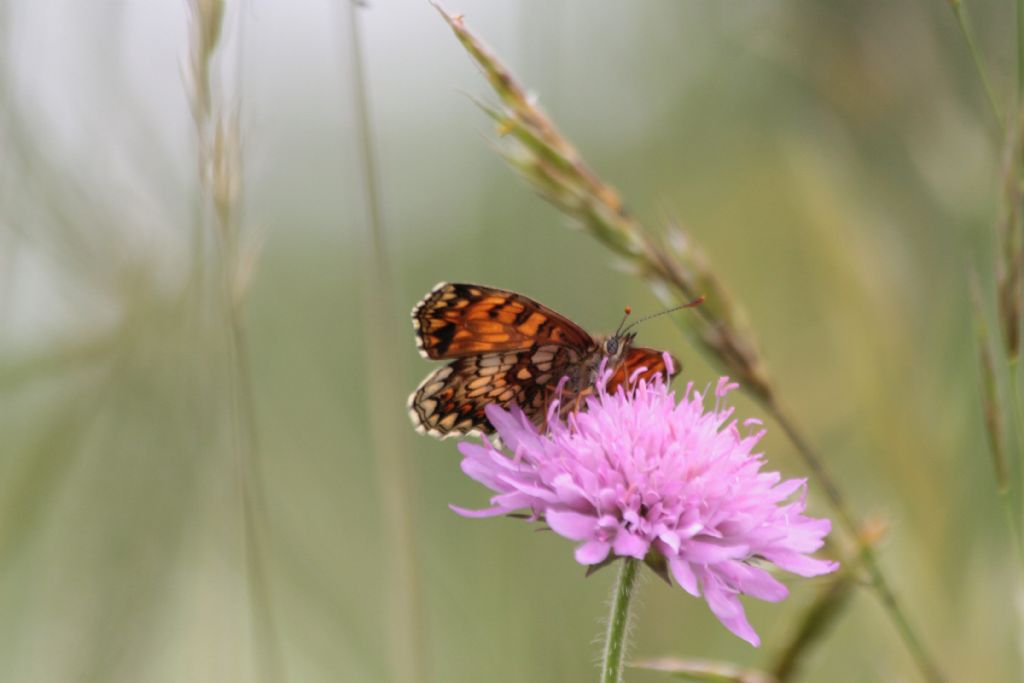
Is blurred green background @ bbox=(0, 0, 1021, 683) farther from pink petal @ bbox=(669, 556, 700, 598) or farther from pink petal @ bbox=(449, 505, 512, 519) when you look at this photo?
pink petal @ bbox=(669, 556, 700, 598)

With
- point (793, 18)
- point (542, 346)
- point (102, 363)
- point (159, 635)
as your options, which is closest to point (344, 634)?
point (159, 635)

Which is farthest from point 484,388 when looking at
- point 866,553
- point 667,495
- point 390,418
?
point 866,553

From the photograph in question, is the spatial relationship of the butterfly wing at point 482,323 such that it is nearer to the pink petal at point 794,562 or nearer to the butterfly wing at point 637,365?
the butterfly wing at point 637,365

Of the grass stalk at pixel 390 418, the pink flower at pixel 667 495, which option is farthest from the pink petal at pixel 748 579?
the grass stalk at pixel 390 418

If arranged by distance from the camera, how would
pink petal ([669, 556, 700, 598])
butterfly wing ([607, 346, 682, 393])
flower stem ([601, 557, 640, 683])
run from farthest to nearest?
1. butterfly wing ([607, 346, 682, 393])
2. pink petal ([669, 556, 700, 598])
3. flower stem ([601, 557, 640, 683])

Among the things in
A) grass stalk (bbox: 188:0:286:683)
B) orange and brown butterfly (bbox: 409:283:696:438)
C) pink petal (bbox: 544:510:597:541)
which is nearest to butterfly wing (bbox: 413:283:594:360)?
orange and brown butterfly (bbox: 409:283:696:438)

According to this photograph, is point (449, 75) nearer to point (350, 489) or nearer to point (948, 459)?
point (350, 489)
